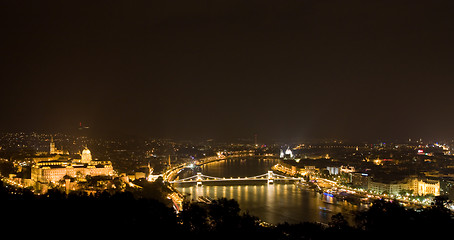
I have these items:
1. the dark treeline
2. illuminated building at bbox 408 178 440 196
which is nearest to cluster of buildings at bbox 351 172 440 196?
illuminated building at bbox 408 178 440 196

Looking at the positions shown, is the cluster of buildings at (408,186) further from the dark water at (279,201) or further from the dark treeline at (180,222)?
the dark treeline at (180,222)

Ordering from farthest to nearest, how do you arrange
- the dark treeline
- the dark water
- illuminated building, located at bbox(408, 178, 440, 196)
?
1. illuminated building, located at bbox(408, 178, 440, 196)
2. the dark water
3. the dark treeline

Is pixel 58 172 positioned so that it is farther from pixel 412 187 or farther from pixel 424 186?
pixel 424 186

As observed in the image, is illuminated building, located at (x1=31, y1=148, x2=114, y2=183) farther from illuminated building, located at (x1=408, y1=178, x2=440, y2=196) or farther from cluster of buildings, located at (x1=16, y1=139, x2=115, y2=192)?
illuminated building, located at (x1=408, y1=178, x2=440, y2=196)

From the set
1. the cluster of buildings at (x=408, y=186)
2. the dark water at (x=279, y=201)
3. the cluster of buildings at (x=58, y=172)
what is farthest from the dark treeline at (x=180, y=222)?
the cluster of buildings at (x=408, y=186)

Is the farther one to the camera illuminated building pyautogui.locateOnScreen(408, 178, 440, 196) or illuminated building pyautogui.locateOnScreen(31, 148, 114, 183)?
illuminated building pyautogui.locateOnScreen(408, 178, 440, 196)

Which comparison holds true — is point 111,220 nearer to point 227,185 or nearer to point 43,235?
point 43,235
